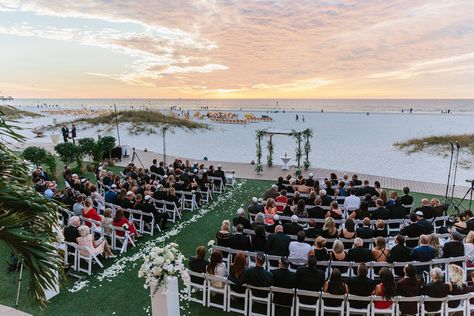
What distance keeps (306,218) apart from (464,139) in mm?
28600

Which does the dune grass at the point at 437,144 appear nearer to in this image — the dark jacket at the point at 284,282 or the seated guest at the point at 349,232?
the seated guest at the point at 349,232

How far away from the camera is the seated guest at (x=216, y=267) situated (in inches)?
245

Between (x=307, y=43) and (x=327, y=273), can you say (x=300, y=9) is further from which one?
(x=327, y=273)

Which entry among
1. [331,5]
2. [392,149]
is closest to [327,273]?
[331,5]

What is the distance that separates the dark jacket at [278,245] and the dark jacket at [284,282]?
1153 mm

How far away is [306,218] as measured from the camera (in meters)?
8.90

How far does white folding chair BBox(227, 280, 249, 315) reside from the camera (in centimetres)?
590

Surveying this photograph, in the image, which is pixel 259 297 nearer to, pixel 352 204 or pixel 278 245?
pixel 278 245

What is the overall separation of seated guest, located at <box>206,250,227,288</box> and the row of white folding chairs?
21mm

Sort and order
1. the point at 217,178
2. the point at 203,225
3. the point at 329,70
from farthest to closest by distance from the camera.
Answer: the point at 329,70 → the point at 217,178 → the point at 203,225

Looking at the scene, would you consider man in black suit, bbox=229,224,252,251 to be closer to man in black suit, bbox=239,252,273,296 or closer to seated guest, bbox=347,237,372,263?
man in black suit, bbox=239,252,273,296

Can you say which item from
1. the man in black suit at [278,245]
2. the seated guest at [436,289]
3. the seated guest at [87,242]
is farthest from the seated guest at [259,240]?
the seated guest at [87,242]

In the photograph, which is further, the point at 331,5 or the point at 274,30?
the point at 274,30

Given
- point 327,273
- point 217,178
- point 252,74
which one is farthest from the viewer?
point 252,74
